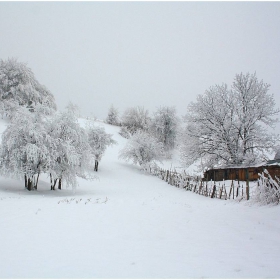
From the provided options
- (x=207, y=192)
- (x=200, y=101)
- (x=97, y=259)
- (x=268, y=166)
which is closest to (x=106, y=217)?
(x=97, y=259)

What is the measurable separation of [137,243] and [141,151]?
29.5 metres

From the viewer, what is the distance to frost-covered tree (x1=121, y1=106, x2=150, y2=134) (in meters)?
54.7

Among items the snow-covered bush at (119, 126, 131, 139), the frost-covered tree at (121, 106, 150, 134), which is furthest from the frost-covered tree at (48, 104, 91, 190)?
the frost-covered tree at (121, 106, 150, 134)

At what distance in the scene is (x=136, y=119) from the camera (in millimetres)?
54969

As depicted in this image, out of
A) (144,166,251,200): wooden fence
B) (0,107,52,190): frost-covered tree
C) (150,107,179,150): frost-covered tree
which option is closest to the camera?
(144,166,251,200): wooden fence

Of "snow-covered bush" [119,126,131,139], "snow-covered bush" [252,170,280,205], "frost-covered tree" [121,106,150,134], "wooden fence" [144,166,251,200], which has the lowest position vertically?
"wooden fence" [144,166,251,200]

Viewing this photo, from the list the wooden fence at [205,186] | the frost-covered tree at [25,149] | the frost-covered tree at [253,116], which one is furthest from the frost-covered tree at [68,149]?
the frost-covered tree at [253,116]

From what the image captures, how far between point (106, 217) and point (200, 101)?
59.4ft

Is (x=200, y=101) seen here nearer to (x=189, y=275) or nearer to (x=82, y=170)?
(x=82, y=170)

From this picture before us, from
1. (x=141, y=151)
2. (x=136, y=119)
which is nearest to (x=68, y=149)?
(x=141, y=151)

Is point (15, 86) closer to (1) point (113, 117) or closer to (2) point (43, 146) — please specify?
(2) point (43, 146)

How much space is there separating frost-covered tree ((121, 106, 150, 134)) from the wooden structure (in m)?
33.5

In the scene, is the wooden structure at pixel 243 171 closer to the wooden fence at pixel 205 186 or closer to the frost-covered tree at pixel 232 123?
the wooden fence at pixel 205 186

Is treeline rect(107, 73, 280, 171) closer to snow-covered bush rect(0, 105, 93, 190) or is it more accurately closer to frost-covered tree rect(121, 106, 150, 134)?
snow-covered bush rect(0, 105, 93, 190)
